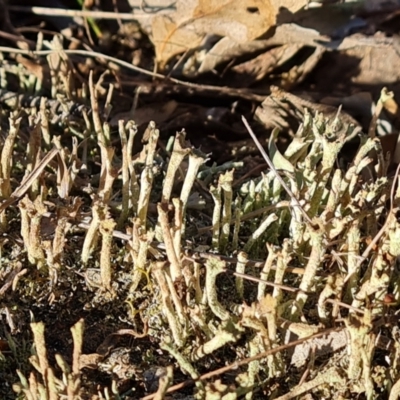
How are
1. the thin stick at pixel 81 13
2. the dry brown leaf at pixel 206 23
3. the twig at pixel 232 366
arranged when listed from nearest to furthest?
the twig at pixel 232 366 → the dry brown leaf at pixel 206 23 → the thin stick at pixel 81 13

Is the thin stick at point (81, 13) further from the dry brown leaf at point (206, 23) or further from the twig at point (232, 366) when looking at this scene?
the twig at point (232, 366)

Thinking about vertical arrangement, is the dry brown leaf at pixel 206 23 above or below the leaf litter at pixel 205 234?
above

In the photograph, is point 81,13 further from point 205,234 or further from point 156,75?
point 205,234

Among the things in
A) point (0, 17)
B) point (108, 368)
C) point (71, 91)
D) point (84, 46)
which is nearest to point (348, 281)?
point (108, 368)

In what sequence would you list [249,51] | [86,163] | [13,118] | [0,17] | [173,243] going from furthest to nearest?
[0,17], [249,51], [86,163], [13,118], [173,243]

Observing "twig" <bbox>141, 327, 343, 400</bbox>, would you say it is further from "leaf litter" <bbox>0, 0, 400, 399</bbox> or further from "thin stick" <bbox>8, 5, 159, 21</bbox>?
"thin stick" <bbox>8, 5, 159, 21</bbox>

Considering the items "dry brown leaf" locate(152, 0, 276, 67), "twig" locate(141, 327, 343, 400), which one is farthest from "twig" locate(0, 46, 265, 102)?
"twig" locate(141, 327, 343, 400)

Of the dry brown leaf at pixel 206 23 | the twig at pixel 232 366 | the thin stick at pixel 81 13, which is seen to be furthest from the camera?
the thin stick at pixel 81 13

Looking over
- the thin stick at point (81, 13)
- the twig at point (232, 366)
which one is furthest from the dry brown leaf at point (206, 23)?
A: the twig at point (232, 366)

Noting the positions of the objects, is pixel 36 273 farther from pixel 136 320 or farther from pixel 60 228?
pixel 136 320
